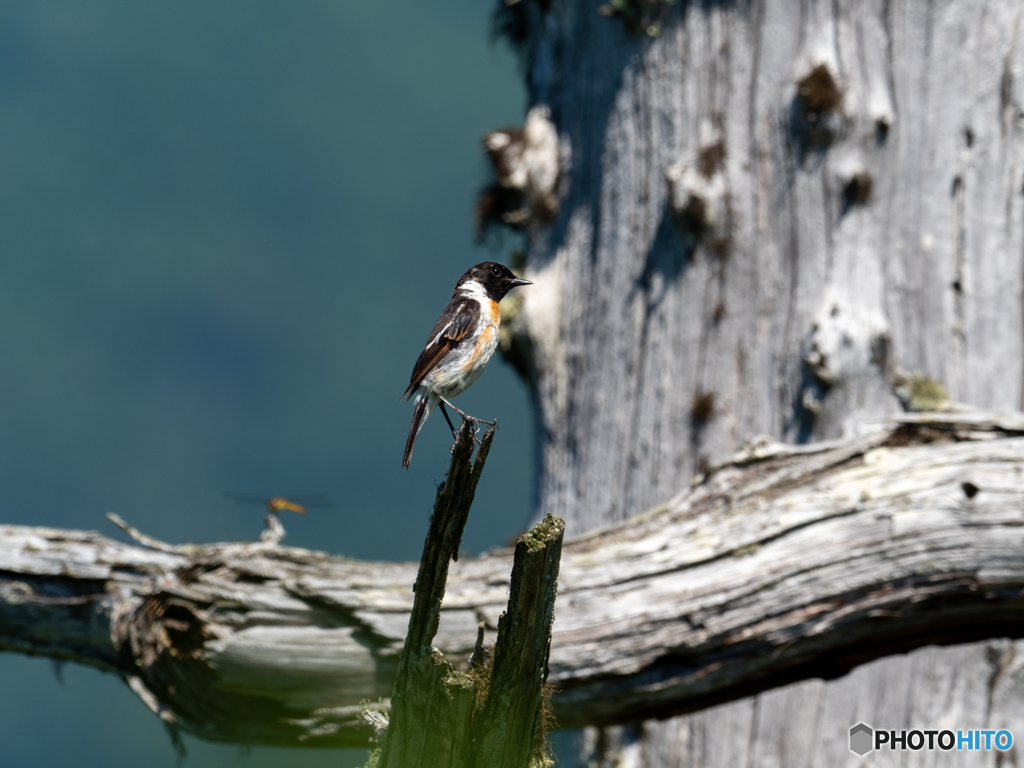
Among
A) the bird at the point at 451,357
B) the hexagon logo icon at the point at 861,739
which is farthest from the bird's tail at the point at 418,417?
the hexagon logo icon at the point at 861,739

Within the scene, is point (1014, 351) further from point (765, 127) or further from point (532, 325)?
point (532, 325)

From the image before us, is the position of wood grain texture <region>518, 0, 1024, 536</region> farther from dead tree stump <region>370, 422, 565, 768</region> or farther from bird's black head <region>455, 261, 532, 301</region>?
dead tree stump <region>370, 422, 565, 768</region>

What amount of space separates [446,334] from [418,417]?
48 centimetres

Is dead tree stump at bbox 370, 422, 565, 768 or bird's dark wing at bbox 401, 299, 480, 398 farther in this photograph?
bird's dark wing at bbox 401, 299, 480, 398

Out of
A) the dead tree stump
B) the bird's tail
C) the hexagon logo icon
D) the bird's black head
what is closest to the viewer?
the dead tree stump

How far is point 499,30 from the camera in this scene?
7.66 meters

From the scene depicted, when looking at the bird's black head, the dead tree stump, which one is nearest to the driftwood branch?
the dead tree stump

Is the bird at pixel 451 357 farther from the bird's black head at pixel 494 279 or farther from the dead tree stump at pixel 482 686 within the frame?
the dead tree stump at pixel 482 686

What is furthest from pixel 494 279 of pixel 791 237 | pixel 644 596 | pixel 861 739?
pixel 861 739

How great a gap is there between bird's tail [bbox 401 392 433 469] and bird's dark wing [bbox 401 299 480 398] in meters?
0.10

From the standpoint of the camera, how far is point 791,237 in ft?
17.7

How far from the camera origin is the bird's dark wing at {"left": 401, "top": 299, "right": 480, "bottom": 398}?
4.36 meters

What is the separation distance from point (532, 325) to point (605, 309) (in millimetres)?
663

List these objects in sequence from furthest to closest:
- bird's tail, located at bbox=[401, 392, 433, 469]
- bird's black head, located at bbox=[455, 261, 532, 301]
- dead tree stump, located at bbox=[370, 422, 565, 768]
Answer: bird's black head, located at bbox=[455, 261, 532, 301], bird's tail, located at bbox=[401, 392, 433, 469], dead tree stump, located at bbox=[370, 422, 565, 768]
